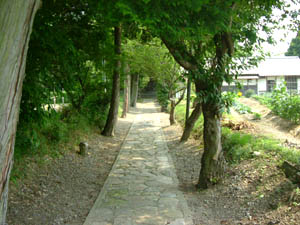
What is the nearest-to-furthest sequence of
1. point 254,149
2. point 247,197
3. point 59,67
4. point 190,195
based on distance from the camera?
point 247,197
point 190,195
point 59,67
point 254,149

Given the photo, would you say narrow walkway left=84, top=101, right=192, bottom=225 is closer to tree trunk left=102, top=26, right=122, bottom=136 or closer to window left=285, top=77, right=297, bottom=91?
tree trunk left=102, top=26, right=122, bottom=136

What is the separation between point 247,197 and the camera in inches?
219

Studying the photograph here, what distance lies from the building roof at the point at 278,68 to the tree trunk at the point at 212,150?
2637cm

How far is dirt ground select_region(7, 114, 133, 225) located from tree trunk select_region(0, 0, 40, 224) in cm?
182

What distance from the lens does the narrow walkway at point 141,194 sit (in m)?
4.87

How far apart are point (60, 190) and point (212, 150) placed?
3269mm

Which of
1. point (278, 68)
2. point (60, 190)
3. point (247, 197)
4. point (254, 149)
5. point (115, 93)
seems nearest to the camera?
point (247, 197)

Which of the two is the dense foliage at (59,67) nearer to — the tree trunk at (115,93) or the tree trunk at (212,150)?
the tree trunk at (115,93)

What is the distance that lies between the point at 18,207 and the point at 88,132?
6.59 m

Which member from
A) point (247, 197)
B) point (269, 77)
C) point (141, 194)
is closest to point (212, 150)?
point (247, 197)

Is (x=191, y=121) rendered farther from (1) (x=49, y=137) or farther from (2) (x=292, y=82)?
(2) (x=292, y=82)

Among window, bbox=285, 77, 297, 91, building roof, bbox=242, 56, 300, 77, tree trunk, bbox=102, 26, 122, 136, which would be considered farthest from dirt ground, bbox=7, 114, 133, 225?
window, bbox=285, 77, 297, 91

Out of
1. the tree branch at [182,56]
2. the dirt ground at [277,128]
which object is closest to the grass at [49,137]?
the tree branch at [182,56]

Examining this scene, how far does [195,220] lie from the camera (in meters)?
4.88
